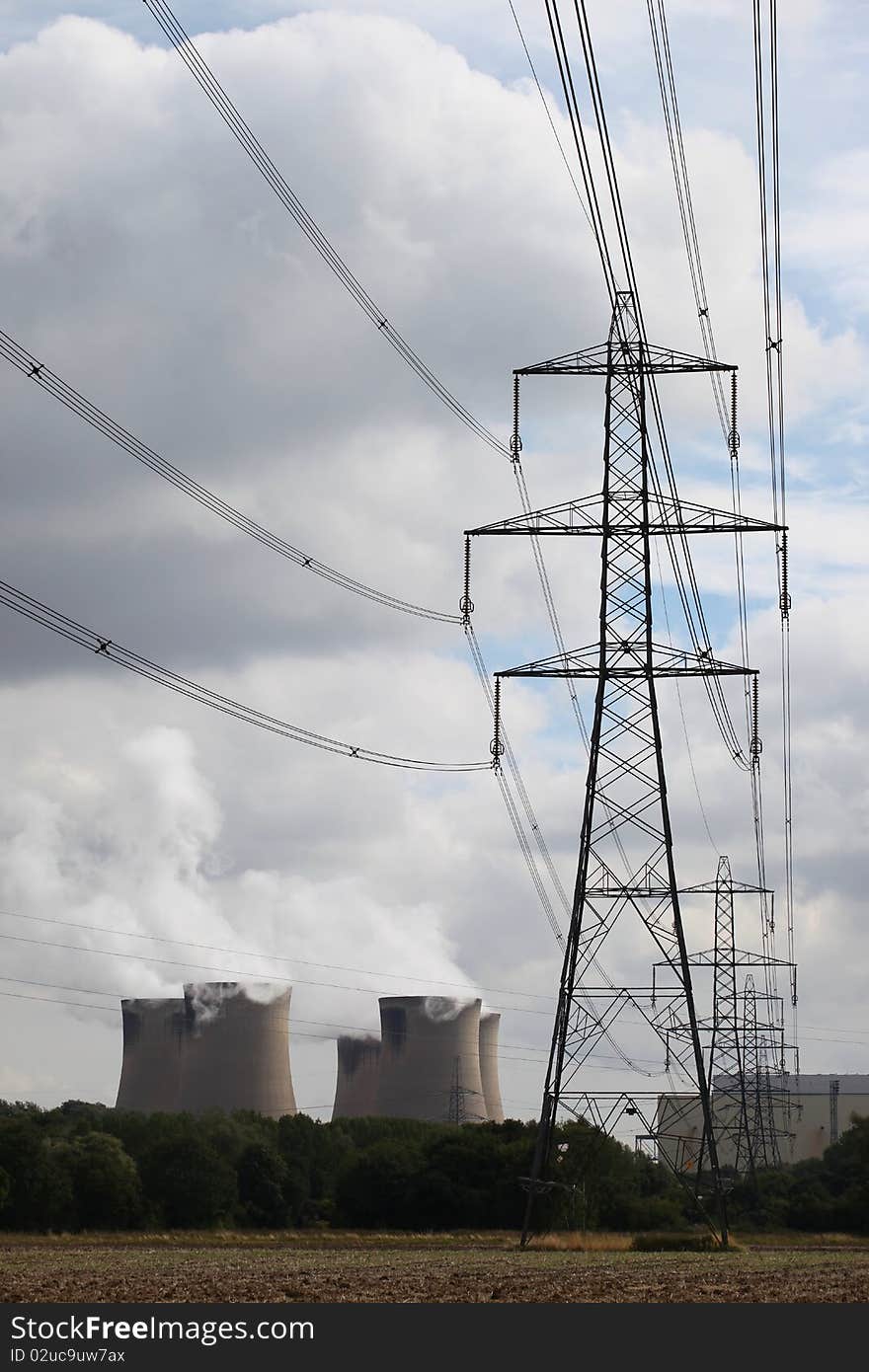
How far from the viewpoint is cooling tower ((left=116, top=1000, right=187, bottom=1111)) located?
9575 centimetres

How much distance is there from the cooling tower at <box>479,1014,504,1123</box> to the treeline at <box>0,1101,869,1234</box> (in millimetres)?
29042

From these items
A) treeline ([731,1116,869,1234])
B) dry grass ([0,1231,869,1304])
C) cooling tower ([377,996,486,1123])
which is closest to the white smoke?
cooling tower ([377,996,486,1123])

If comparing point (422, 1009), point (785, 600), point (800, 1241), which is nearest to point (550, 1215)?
point (800, 1241)

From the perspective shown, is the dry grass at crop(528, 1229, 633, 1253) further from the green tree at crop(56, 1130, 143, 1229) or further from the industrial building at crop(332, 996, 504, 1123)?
the industrial building at crop(332, 996, 504, 1123)

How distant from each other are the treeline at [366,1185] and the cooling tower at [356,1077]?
1214 inches

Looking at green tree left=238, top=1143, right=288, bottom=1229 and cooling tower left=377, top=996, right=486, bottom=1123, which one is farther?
cooling tower left=377, top=996, right=486, bottom=1123

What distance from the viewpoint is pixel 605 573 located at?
106 feet

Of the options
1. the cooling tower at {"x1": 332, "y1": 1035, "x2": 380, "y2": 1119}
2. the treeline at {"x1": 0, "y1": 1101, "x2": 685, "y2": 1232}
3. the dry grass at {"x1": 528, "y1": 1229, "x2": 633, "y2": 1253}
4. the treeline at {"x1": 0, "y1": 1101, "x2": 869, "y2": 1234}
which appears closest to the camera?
the dry grass at {"x1": 528, "y1": 1229, "x2": 633, "y2": 1253}

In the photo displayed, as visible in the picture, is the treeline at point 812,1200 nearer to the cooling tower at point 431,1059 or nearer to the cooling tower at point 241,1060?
the cooling tower at point 431,1059

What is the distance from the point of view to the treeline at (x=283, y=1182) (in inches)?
2178

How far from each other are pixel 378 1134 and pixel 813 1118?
41839 mm

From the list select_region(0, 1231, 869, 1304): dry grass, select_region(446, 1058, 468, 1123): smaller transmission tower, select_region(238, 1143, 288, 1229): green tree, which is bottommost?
select_region(0, 1231, 869, 1304): dry grass

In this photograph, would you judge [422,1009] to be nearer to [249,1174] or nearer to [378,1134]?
[378,1134]

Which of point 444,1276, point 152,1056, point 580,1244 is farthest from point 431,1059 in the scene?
point 444,1276
